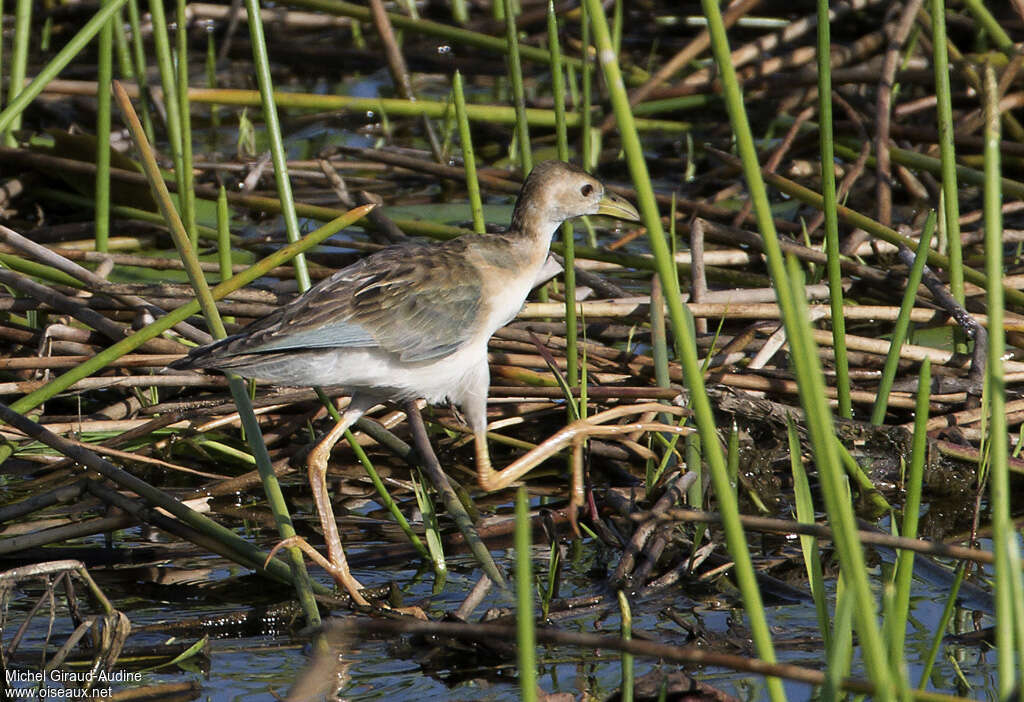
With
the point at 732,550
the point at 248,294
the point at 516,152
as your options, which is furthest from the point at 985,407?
the point at 516,152

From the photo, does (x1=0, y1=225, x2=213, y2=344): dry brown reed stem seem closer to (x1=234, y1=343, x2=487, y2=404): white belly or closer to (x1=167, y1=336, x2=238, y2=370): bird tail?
(x1=234, y1=343, x2=487, y2=404): white belly

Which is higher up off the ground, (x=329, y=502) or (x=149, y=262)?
(x=149, y=262)

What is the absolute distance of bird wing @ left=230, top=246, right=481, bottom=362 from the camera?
3.94m

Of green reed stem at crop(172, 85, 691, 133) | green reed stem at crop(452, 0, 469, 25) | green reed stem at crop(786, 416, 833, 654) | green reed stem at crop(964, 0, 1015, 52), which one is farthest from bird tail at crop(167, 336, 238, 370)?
green reed stem at crop(452, 0, 469, 25)

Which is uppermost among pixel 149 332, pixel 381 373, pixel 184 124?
pixel 184 124

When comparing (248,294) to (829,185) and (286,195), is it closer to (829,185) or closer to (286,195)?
(286,195)

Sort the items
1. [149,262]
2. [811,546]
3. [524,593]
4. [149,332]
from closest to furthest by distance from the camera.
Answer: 1. [524,593]
2. [811,546]
3. [149,332]
4. [149,262]

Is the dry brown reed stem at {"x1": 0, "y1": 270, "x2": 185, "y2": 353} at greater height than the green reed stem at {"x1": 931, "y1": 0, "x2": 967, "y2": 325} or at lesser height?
lesser

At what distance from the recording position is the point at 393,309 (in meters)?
4.09

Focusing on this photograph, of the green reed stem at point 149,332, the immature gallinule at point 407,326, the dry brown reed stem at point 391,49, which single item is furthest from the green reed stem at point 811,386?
the dry brown reed stem at point 391,49

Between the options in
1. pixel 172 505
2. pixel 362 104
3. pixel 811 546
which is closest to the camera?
pixel 811 546

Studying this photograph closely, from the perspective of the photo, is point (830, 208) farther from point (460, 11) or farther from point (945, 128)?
point (460, 11)

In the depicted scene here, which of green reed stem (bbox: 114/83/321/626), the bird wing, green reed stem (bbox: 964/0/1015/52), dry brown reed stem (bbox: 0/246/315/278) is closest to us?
green reed stem (bbox: 114/83/321/626)

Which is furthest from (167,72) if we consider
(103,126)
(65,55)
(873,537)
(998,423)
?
(998,423)
